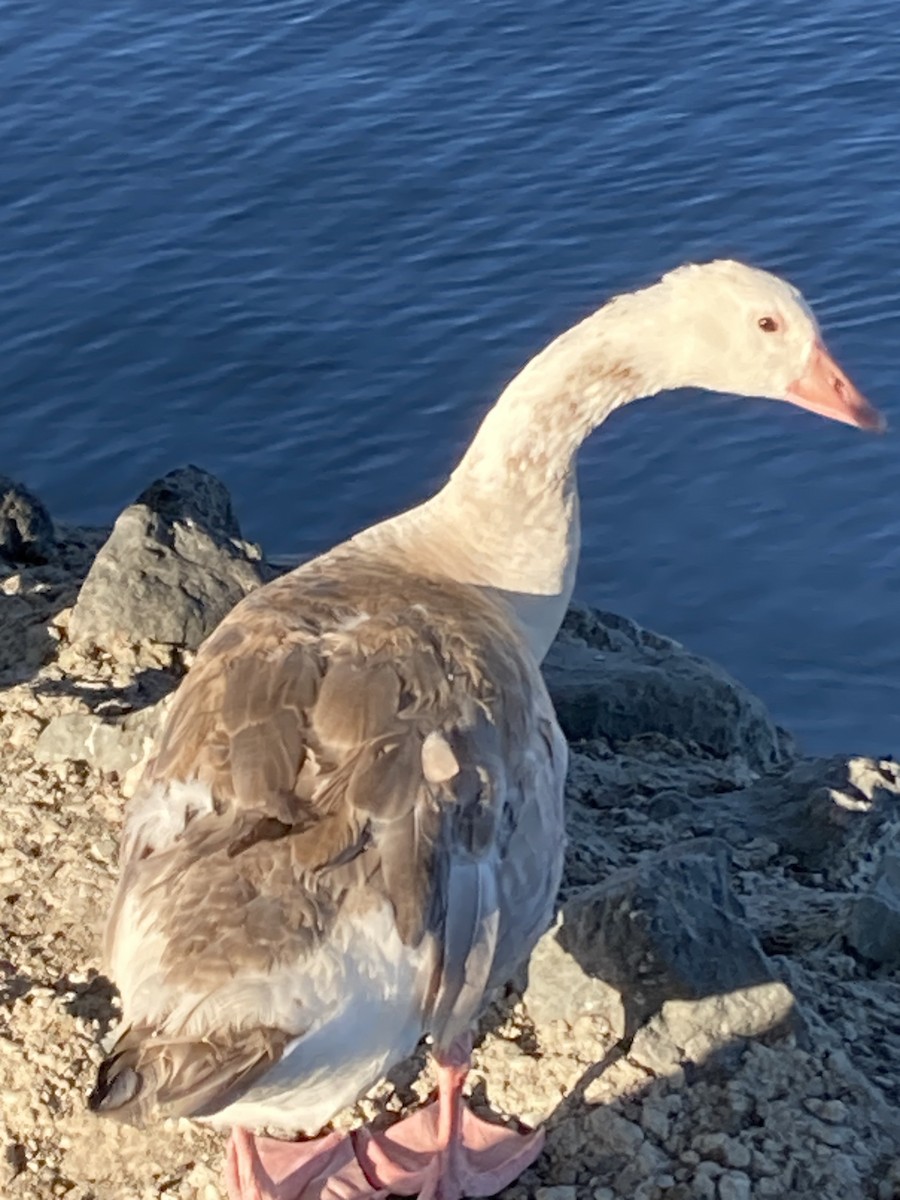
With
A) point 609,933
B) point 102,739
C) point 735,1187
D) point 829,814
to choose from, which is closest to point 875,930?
point 829,814

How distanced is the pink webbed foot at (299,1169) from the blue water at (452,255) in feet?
19.5

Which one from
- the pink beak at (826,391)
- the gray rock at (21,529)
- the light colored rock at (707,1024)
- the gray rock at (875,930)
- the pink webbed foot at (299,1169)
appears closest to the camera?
the pink webbed foot at (299,1169)

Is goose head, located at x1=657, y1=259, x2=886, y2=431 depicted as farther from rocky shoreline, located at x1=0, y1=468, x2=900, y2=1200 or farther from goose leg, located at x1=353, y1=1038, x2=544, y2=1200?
goose leg, located at x1=353, y1=1038, x2=544, y2=1200

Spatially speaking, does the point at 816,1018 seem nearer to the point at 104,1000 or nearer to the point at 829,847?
the point at 829,847

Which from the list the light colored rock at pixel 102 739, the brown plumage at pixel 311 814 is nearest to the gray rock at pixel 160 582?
the light colored rock at pixel 102 739

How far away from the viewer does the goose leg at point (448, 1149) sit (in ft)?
15.7

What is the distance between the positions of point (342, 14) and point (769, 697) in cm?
996

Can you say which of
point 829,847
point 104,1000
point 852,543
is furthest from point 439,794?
point 852,543

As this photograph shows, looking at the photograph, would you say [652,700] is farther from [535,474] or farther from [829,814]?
[535,474]

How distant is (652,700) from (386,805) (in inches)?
126

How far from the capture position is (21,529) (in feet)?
27.9

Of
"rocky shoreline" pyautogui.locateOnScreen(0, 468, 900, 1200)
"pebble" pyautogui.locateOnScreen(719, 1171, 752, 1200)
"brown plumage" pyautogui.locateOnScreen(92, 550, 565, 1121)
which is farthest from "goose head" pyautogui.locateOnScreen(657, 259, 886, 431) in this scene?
"pebble" pyautogui.locateOnScreen(719, 1171, 752, 1200)

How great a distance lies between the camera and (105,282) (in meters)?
14.6

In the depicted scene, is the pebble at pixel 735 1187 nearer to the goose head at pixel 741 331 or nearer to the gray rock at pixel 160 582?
the goose head at pixel 741 331
